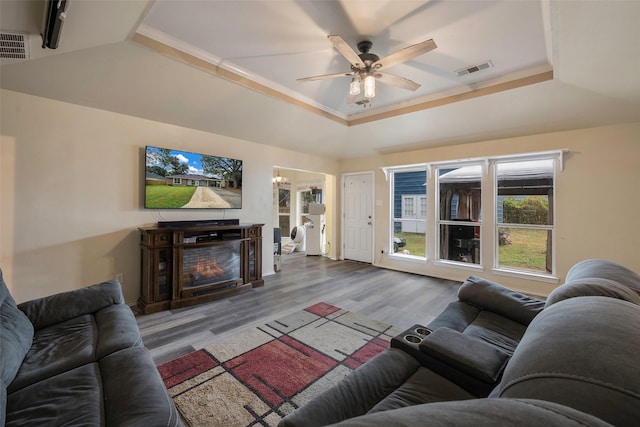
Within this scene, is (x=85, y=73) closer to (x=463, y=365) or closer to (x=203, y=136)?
(x=203, y=136)

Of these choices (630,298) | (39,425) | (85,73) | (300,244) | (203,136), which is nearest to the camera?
(39,425)

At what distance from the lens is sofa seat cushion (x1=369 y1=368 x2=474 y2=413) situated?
3.63 feet

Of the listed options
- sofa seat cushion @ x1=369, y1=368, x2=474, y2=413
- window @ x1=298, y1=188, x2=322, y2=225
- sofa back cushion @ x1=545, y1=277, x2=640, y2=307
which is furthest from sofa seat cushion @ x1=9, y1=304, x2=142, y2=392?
window @ x1=298, y1=188, x2=322, y2=225

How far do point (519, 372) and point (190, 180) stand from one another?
4.00 meters

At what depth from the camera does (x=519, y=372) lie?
743 millimetres

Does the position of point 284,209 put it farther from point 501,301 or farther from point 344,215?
point 501,301

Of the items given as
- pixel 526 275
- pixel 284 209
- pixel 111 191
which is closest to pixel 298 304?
pixel 111 191

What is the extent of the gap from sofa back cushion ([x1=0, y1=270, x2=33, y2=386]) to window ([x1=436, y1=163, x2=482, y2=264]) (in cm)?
540

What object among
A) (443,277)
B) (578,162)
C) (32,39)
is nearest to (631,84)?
(578,162)

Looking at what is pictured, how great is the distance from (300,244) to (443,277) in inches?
Answer: 161

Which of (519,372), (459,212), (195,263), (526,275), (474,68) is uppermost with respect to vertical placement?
(474,68)

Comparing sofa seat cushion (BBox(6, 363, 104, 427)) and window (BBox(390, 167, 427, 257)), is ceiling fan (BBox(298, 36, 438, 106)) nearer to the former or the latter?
sofa seat cushion (BBox(6, 363, 104, 427))

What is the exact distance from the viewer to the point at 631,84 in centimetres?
276

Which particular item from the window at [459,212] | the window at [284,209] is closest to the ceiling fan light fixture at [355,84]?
the window at [459,212]
